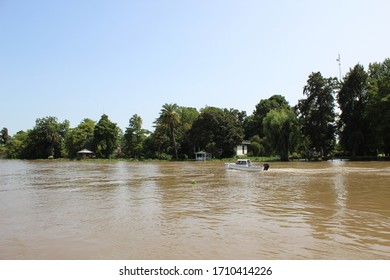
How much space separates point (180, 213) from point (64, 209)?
4.72 meters

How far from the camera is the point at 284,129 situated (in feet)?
195

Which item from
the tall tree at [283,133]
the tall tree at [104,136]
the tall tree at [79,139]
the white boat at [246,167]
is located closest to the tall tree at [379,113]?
the tall tree at [283,133]

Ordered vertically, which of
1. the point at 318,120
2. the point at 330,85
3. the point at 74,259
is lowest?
the point at 74,259

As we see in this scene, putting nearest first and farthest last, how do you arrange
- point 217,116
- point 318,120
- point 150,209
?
1. point 150,209
2. point 318,120
3. point 217,116

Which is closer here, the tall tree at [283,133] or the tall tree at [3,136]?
the tall tree at [283,133]

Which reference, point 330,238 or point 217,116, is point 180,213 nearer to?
point 330,238

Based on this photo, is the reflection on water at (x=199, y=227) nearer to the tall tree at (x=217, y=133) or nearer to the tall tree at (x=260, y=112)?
the tall tree at (x=217, y=133)

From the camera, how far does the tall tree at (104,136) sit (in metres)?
80.8

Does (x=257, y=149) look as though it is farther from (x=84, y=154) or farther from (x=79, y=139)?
(x=79, y=139)

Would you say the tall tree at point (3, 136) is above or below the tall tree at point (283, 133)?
above

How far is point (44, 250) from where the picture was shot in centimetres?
768

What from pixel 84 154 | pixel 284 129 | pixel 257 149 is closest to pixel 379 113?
pixel 284 129

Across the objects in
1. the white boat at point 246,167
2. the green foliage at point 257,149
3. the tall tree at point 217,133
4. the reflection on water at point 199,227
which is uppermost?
the tall tree at point 217,133
